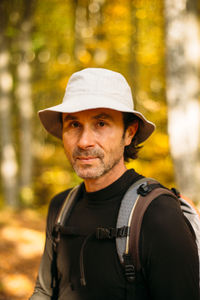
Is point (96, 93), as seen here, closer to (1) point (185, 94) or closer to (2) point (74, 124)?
(2) point (74, 124)

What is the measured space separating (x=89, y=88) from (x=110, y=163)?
0.46 meters

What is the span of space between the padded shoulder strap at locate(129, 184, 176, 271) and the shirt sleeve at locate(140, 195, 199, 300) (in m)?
0.02

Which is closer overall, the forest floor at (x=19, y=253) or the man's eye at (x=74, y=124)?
the man's eye at (x=74, y=124)

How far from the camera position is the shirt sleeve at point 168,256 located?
1.54 metres

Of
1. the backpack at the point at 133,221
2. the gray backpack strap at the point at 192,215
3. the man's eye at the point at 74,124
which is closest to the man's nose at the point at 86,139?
the man's eye at the point at 74,124

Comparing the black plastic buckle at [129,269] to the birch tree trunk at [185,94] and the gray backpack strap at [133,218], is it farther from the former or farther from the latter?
the birch tree trunk at [185,94]

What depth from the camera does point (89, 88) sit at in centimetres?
197

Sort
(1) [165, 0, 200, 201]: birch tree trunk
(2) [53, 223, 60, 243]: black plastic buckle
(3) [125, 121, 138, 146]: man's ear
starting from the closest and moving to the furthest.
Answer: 1. (2) [53, 223, 60, 243]: black plastic buckle
2. (3) [125, 121, 138, 146]: man's ear
3. (1) [165, 0, 200, 201]: birch tree trunk

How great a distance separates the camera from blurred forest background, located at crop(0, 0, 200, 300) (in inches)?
230

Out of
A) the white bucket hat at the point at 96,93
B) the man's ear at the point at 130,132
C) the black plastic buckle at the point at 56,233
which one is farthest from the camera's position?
the man's ear at the point at 130,132

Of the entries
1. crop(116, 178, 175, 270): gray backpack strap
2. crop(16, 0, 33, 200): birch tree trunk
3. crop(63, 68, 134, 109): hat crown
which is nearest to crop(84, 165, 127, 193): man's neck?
crop(116, 178, 175, 270): gray backpack strap

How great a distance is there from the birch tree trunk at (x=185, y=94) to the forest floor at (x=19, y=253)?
118 inches

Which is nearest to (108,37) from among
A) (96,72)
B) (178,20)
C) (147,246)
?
(178,20)

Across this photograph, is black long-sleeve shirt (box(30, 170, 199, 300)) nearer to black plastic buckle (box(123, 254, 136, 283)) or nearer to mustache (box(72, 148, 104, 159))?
black plastic buckle (box(123, 254, 136, 283))
